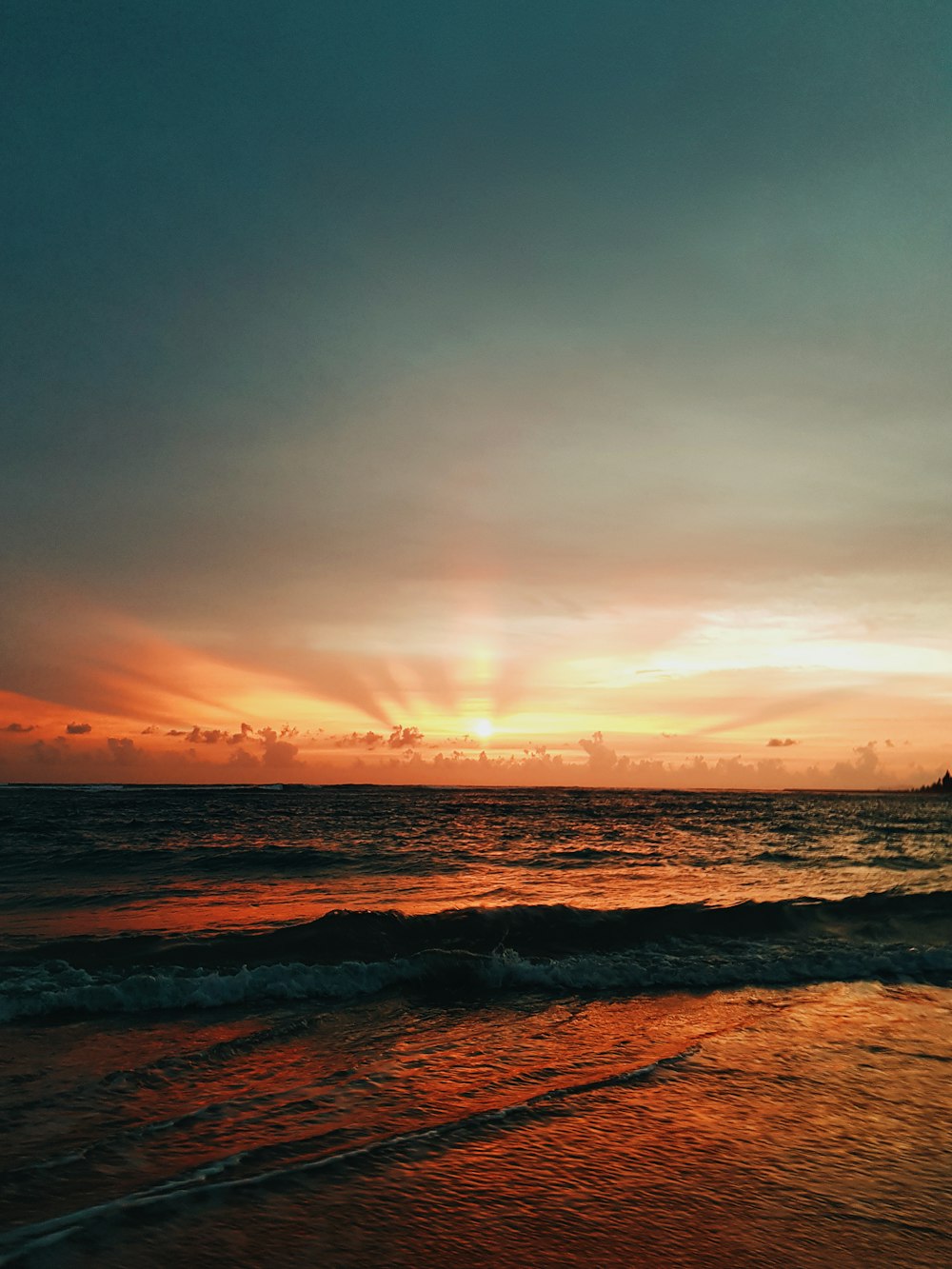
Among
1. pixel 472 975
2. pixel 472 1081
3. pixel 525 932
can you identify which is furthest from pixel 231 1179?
pixel 525 932

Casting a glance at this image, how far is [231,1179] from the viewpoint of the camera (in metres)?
6.37

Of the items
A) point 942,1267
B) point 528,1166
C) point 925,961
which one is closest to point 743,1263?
point 942,1267

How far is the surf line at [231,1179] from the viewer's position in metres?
5.45

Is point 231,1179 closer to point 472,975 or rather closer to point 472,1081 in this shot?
point 472,1081

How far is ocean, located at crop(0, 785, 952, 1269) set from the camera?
5750 mm

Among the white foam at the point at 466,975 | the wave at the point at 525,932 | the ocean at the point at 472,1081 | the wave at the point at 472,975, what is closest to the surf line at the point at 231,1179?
the ocean at the point at 472,1081

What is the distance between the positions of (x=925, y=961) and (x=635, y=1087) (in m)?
10.5

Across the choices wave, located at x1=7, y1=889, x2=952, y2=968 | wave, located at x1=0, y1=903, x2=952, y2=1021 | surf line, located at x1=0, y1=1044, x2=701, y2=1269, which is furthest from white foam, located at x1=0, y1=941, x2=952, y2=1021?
surf line, located at x1=0, y1=1044, x2=701, y2=1269

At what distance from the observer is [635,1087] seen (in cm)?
877

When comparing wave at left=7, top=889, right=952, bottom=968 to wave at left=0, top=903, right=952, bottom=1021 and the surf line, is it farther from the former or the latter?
the surf line

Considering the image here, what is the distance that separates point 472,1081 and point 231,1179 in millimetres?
3163

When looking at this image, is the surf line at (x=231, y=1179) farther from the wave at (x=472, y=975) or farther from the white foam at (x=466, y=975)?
the white foam at (x=466, y=975)

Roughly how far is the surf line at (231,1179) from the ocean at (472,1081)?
0.03 metres

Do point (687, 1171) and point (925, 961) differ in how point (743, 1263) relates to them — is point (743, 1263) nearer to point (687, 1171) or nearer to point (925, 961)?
point (687, 1171)
